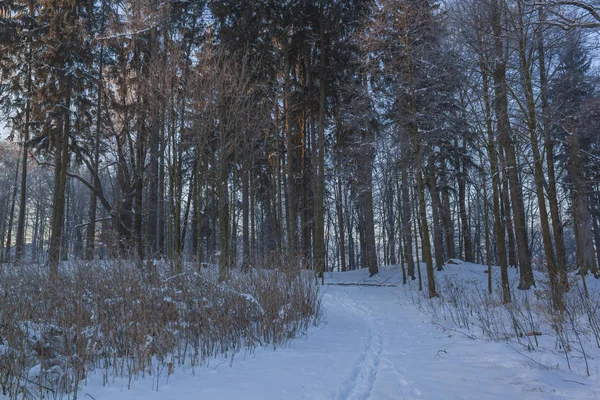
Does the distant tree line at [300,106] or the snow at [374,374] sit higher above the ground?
the distant tree line at [300,106]

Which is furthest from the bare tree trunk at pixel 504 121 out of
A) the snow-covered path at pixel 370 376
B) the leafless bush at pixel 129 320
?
the leafless bush at pixel 129 320

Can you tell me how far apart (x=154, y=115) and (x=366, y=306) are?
8.43 m

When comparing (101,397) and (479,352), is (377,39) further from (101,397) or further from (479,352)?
(101,397)

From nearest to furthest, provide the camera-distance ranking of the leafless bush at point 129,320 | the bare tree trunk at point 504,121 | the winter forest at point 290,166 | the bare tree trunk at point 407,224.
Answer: the leafless bush at point 129,320 → the winter forest at point 290,166 → the bare tree trunk at point 504,121 → the bare tree trunk at point 407,224

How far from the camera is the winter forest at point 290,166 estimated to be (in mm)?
4258

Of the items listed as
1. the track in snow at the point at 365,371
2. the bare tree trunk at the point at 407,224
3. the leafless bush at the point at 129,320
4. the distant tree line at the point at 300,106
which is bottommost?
the track in snow at the point at 365,371

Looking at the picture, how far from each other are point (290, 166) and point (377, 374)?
1258 cm

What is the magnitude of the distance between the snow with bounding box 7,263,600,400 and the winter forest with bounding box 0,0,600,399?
0.05 meters

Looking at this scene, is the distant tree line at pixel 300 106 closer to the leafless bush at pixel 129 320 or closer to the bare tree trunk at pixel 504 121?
the bare tree trunk at pixel 504 121

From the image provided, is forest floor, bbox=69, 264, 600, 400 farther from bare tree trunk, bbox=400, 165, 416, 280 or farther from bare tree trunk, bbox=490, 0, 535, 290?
bare tree trunk, bbox=400, 165, 416, 280

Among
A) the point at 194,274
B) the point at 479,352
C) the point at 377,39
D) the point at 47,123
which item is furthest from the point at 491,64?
the point at 47,123

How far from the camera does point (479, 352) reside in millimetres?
4727

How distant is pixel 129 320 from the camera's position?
4.72 metres

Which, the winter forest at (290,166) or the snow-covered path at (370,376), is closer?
the snow-covered path at (370,376)
